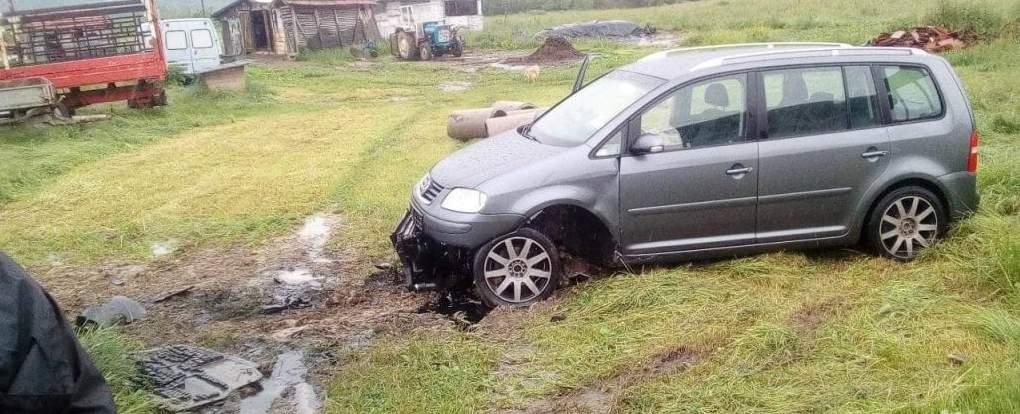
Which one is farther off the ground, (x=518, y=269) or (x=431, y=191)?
(x=431, y=191)

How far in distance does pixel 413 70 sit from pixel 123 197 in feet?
59.6

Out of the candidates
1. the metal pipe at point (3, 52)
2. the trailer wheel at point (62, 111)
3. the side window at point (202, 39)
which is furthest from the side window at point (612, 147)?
the side window at point (202, 39)

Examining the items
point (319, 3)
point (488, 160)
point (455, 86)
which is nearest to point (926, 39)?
point (455, 86)

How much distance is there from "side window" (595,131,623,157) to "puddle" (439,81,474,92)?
15394 mm

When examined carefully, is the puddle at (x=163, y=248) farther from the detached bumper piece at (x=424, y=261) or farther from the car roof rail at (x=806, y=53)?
the car roof rail at (x=806, y=53)

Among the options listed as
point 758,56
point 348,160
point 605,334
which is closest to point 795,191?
point 758,56

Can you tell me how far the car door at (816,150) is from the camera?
5.74 m

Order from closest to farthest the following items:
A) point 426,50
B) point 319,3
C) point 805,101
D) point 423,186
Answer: point 805,101
point 423,186
point 426,50
point 319,3

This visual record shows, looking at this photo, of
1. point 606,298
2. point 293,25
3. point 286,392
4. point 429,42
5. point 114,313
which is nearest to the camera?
point 286,392

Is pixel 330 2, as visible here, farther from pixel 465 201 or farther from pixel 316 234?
pixel 465 201

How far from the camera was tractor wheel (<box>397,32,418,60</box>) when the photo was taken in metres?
31.5

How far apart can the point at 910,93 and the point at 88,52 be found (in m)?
14.9

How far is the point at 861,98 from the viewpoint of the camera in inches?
233

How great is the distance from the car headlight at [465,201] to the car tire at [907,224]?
9.40 ft
